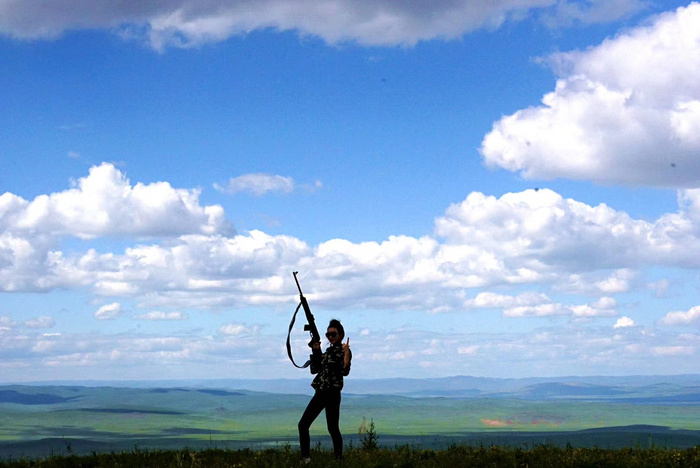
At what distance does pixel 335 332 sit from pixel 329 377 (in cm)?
83

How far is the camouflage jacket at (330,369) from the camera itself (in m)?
15.9

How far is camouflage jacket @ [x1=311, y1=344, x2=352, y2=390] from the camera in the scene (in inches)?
625

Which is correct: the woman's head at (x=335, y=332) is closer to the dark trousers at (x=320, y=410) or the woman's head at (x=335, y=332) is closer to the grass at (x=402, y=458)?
the dark trousers at (x=320, y=410)

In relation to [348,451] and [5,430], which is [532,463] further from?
[5,430]

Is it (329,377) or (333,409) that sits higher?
(329,377)

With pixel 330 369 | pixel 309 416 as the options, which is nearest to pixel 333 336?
pixel 330 369

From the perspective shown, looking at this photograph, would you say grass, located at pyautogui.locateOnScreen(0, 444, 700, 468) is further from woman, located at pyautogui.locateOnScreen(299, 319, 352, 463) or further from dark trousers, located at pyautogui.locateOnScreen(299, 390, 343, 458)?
woman, located at pyautogui.locateOnScreen(299, 319, 352, 463)

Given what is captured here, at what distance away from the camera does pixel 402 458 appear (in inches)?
690

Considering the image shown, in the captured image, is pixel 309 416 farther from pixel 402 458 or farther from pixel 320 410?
pixel 402 458

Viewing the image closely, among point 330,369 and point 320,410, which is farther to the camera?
point 330,369

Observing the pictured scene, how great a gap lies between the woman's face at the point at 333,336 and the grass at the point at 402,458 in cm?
229

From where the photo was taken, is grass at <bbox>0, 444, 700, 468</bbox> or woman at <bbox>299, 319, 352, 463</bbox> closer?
woman at <bbox>299, 319, 352, 463</bbox>

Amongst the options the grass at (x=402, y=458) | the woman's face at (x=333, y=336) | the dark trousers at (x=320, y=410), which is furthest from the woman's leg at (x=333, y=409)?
the woman's face at (x=333, y=336)

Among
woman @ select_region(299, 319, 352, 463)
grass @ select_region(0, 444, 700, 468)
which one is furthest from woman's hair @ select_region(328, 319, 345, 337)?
grass @ select_region(0, 444, 700, 468)
